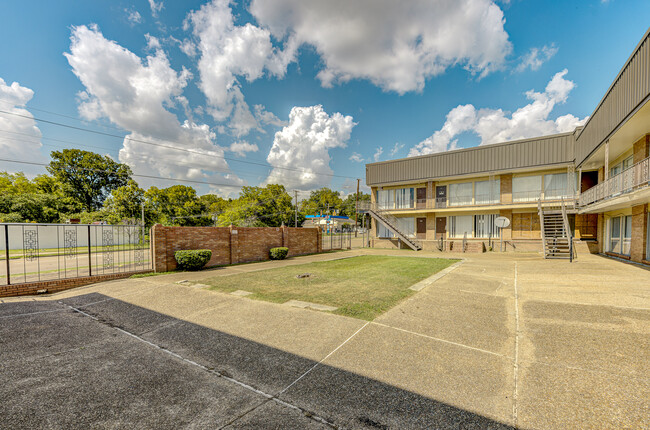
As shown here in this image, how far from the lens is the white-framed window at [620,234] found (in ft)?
41.3

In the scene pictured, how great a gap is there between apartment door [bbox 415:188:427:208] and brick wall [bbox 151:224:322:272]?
465 inches

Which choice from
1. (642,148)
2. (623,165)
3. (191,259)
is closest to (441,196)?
(623,165)

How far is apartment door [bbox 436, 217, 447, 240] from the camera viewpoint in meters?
23.6

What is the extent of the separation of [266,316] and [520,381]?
433 centimetres

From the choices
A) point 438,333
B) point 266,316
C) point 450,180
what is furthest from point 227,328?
point 450,180

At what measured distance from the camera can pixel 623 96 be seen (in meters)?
9.37

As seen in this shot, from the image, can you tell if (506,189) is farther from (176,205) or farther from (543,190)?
(176,205)

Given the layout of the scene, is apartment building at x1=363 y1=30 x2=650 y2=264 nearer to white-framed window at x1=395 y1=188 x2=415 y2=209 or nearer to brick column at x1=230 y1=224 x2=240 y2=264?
white-framed window at x1=395 y1=188 x2=415 y2=209

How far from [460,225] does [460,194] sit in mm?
2836

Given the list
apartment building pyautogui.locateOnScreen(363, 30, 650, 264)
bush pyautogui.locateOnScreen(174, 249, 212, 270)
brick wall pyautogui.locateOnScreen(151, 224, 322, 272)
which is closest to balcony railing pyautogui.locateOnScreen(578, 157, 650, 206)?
apartment building pyautogui.locateOnScreen(363, 30, 650, 264)

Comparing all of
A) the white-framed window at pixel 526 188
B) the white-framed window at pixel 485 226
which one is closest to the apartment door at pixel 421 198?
the white-framed window at pixel 485 226

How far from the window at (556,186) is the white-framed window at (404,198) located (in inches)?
396

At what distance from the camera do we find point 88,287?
27.9ft

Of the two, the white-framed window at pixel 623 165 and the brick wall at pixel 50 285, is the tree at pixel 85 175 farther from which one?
the white-framed window at pixel 623 165
